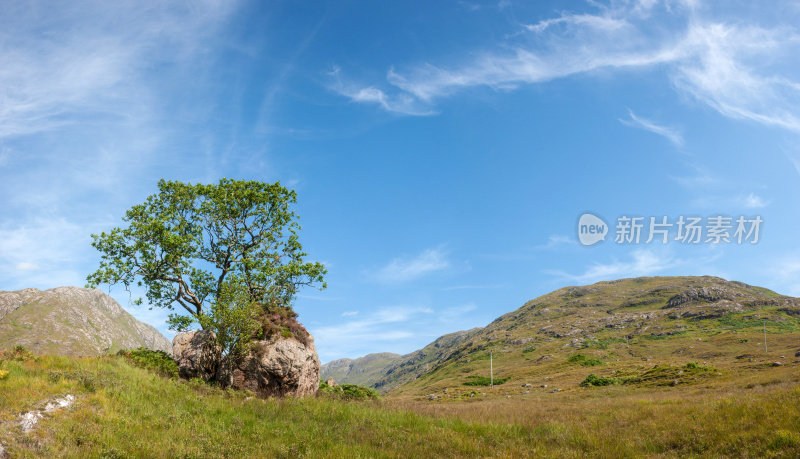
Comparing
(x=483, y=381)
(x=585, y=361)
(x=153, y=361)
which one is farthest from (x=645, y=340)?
(x=153, y=361)

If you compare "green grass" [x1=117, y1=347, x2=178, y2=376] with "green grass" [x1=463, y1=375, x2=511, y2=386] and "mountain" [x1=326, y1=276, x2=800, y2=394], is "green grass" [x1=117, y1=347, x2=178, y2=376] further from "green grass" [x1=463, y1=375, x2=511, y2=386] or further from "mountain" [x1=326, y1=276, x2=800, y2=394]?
"green grass" [x1=463, y1=375, x2=511, y2=386]

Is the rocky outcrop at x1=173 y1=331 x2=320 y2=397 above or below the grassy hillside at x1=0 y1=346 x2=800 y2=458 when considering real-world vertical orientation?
above

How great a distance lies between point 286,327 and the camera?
31875 millimetres

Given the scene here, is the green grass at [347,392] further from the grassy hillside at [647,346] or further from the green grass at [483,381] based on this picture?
the green grass at [483,381]

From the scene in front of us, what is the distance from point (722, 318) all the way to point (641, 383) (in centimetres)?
12281

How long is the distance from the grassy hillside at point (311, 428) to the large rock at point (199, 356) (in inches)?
238

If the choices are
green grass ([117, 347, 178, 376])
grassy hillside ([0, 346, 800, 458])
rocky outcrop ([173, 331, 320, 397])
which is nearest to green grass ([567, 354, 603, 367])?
grassy hillside ([0, 346, 800, 458])

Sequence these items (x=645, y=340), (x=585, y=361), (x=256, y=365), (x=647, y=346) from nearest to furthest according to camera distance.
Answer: (x=256, y=365)
(x=585, y=361)
(x=647, y=346)
(x=645, y=340)

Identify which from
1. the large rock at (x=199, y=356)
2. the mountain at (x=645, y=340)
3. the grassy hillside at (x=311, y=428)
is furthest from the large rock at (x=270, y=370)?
the mountain at (x=645, y=340)

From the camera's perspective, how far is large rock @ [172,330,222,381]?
96.7 feet

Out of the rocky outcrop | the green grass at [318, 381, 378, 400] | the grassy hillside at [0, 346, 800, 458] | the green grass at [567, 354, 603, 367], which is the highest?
the rocky outcrop

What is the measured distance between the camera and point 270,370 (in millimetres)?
28812

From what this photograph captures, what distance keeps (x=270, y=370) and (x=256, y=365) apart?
41.6 inches

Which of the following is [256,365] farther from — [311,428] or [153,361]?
[311,428]
